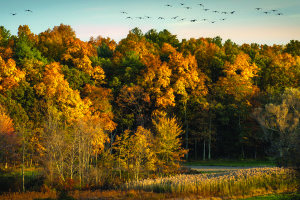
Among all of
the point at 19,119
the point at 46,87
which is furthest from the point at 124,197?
the point at 46,87

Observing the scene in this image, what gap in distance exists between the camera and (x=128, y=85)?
5900 cm

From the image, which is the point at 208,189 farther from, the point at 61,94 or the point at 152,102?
the point at 152,102

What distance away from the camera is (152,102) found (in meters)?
59.3

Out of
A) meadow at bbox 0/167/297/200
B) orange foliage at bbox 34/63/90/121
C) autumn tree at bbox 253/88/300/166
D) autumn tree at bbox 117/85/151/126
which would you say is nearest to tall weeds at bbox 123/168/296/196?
meadow at bbox 0/167/297/200

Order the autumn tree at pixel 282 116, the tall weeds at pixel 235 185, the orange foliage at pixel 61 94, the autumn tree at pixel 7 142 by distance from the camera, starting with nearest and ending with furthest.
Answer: the tall weeds at pixel 235 185 < the autumn tree at pixel 7 142 < the autumn tree at pixel 282 116 < the orange foliage at pixel 61 94

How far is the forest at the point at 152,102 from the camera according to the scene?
40312 mm

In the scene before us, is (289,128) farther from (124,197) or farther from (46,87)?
(46,87)

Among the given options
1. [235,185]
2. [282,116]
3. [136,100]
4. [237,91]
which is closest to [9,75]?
[136,100]

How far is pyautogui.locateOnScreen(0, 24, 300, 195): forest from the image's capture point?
40.3 m

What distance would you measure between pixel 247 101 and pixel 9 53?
4266cm

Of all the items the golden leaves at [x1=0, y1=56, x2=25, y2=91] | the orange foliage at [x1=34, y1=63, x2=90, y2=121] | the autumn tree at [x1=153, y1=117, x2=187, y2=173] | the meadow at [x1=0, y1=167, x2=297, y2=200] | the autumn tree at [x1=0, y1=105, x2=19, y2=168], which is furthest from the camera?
the golden leaves at [x1=0, y1=56, x2=25, y2=91]

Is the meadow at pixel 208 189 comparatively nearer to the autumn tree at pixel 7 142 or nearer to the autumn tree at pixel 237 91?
the autumn tree at pixel 7 142

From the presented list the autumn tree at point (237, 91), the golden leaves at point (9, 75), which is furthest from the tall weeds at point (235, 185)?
the golden leaves at point (9, 75)

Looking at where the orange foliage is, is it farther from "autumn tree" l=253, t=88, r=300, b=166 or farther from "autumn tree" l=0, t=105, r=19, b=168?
"autumn tree" l=253, t=88, r=300, b=166
